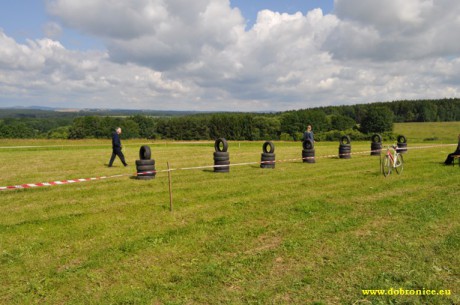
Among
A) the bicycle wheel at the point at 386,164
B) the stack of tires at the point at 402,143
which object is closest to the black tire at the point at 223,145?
the bicycle wheel at the point at 386,164

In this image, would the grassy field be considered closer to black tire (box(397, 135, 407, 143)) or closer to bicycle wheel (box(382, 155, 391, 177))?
bicycle wheel (box(382, 155, 391, 177))

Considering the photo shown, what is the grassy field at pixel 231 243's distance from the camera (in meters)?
4.96

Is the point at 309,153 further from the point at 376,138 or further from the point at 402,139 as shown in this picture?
the point at 402,139

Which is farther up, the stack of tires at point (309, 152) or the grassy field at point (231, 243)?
the stack of tires at point (309, 152)

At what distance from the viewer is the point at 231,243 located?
6.74m

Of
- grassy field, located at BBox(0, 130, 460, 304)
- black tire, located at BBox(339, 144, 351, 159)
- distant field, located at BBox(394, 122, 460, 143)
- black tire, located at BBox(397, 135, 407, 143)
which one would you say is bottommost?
distant field, located at BBox(394, 122, 460, 143)

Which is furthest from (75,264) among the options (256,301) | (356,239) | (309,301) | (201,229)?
(356,239)

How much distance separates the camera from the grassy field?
16.3 feet

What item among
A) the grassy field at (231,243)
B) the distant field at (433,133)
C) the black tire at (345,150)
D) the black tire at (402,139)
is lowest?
the distant field at (433,133)

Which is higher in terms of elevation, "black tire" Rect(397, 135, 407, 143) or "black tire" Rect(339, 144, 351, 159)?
"black tire" Rect(397, 135, 407, 143)

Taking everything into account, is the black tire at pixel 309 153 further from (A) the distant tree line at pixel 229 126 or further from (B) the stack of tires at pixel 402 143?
(A) the distant tree line at pixel 229 126

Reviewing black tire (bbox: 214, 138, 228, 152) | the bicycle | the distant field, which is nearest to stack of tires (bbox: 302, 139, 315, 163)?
the bicycle

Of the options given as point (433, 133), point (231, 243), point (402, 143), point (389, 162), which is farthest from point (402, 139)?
point (433, 133)

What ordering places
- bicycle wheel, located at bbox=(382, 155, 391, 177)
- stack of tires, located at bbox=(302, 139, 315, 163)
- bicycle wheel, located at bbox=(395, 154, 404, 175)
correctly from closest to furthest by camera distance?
bicycle wheel, located at bbox=(382, 155, 391, 177) → bicycle wheel, located at bbox=(395, 154, 404, 175) → stack of tires, located at bbox=(302, 139, 315, 163)
